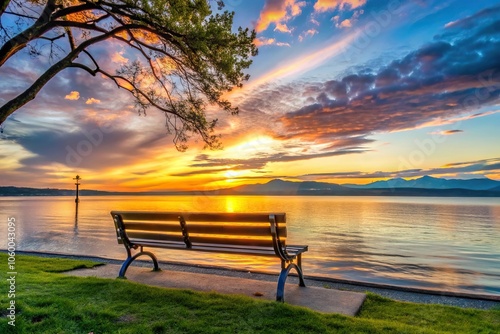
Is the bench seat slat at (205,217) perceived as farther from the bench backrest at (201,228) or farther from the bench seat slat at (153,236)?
the bench seat slat at (153,236)

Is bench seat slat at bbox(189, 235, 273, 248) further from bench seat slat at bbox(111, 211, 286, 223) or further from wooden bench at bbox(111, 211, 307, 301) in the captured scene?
bench seat slat at bbox(111, 211, 286, 223)

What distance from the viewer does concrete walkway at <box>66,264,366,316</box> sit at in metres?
4.89

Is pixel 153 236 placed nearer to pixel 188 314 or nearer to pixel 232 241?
pixel 232 241

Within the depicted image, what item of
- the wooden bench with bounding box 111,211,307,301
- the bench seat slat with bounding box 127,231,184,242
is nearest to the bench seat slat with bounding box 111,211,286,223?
the wooden bench with bounding box 111,211,307,301

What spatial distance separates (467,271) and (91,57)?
51.3 ft

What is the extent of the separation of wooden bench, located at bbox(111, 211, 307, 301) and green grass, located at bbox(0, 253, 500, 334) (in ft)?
2.75

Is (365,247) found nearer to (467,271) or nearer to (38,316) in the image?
(467,271)

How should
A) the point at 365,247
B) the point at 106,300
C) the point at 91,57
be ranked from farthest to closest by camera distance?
the point at 365,247 < the point at 91,57 < the point at 106,300

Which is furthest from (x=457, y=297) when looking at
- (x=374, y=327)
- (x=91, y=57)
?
(x=91, y=57)

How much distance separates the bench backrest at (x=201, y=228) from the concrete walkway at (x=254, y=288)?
0.71 metres

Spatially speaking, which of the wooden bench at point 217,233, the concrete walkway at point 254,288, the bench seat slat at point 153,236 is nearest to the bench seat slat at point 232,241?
the wooden bench at point 217,233

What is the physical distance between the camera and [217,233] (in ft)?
18.7

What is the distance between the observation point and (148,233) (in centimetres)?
636

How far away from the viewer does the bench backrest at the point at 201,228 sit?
16.6ft
